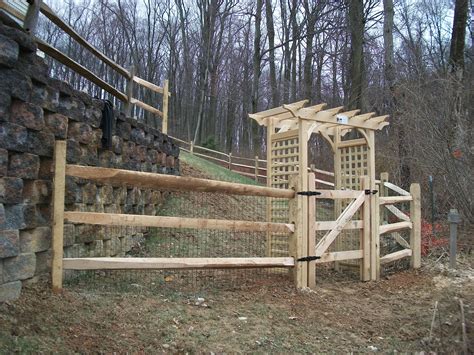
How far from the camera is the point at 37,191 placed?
3656mm

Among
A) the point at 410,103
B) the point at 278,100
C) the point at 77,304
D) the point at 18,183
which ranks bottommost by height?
the point at 77,304

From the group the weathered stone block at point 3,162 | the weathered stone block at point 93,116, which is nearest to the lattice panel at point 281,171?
the weathered stone block at point 93,116

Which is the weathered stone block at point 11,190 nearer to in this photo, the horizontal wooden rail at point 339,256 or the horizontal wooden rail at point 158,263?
the horizontal wooden rail at point 158,263

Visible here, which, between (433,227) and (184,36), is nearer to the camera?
(433,227)

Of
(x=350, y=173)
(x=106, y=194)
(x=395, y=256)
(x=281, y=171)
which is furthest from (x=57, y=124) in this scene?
(x=395, y=256)

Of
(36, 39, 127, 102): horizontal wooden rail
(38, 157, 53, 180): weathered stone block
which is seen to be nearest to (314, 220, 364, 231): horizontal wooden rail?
(38, 157, 53, 180): weathered stone block

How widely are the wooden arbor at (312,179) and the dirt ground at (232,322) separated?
68 cm

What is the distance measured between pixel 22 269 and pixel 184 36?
2697 centimetres

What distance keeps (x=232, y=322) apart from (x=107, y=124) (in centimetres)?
271

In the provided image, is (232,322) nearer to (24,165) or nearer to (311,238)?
(311,238)

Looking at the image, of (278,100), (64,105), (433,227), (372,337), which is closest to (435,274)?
(433,227)

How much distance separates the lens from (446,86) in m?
8.92

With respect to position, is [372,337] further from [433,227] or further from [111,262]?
[433,227]

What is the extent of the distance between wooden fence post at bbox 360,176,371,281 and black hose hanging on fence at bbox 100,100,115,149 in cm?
332
